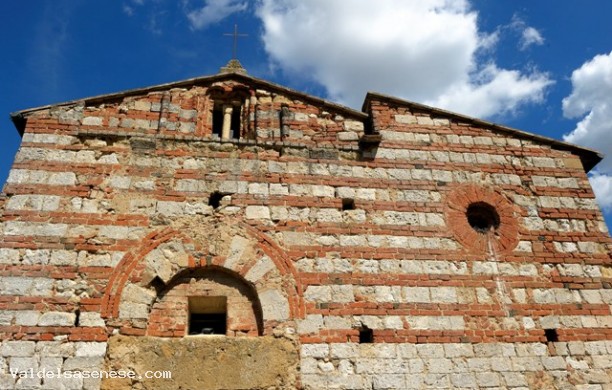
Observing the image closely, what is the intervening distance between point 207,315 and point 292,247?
142cm

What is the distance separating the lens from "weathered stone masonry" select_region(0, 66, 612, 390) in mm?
6547

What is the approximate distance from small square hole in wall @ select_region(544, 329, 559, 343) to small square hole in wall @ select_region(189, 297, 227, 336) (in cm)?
427

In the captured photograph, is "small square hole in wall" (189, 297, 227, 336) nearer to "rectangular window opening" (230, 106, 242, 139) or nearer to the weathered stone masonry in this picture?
the weathered stone masonry

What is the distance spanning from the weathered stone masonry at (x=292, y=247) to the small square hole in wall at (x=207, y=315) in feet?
0.28

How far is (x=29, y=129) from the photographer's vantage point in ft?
25.5

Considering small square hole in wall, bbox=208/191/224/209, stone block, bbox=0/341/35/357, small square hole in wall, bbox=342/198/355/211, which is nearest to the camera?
stone block, bbox=0/341/35/357

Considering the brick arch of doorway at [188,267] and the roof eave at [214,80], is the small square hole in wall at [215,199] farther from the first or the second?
the roof eave at [214,80]

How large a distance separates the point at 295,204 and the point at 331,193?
1.88 ft

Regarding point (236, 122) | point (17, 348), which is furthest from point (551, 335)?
point (17, 348)

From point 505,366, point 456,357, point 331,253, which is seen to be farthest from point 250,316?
point 505,366

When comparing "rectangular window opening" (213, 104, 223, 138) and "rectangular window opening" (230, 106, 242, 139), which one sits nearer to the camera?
"rectangular window opening" (230, 106, 242, 139)

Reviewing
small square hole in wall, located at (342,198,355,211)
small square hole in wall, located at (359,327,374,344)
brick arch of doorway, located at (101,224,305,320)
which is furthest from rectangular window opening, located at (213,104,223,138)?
small square hole in wall, located at (359,327,374,344)

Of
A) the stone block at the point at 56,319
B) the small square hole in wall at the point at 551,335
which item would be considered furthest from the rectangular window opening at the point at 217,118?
the small square hole in wall at the point at 551,335

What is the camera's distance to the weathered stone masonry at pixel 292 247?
258 inches
